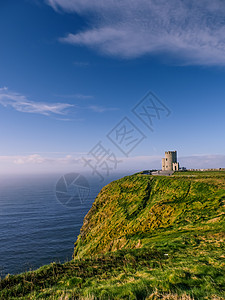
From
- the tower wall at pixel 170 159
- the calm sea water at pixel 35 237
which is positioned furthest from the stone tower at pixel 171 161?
the calm sea water at pixel 35 237

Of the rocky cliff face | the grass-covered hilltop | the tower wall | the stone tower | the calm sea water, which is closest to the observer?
the grass-covered hilltop

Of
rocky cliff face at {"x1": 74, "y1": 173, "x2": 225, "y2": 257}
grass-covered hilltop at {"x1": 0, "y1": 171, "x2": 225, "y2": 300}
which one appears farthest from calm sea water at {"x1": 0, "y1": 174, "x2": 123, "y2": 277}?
grass-covered hilltop at {"x1": 0, "y1": 171, "x2": 225, "y2": 300}

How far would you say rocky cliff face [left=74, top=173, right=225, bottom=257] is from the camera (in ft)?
80.4

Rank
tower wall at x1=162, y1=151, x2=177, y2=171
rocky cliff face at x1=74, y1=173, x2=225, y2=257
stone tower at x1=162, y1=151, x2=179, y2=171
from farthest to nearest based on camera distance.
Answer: tower wall at x1=162, y1=151, x2=177, y2=171, stone tower at x1=162, y1=151, x2=179, y2=171, rocky cliff face at x1=74, y1=173, x2=225, y2=257

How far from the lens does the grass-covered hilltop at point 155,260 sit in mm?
8984

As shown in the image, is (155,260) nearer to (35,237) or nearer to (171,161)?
(171,161)

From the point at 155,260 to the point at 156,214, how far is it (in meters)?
18.9

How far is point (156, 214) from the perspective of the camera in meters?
32.4

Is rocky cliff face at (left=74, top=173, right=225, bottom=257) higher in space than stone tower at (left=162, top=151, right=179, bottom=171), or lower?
lower

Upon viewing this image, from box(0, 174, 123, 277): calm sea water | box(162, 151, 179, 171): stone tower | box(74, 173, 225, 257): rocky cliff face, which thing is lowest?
box(0, 174, 123, 277): calm sea water

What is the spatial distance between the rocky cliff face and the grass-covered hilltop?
14 cm

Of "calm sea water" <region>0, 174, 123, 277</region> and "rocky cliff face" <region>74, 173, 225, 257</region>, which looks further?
"calm sea water" <region>0, 174, 123, 277</region>

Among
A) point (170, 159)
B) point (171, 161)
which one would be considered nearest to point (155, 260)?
point (170, 159)

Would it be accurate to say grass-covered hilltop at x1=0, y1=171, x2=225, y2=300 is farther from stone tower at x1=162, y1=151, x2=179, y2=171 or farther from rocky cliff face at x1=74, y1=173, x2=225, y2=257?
stone tower at x1=162, y1=151, x2=179, y2=171
